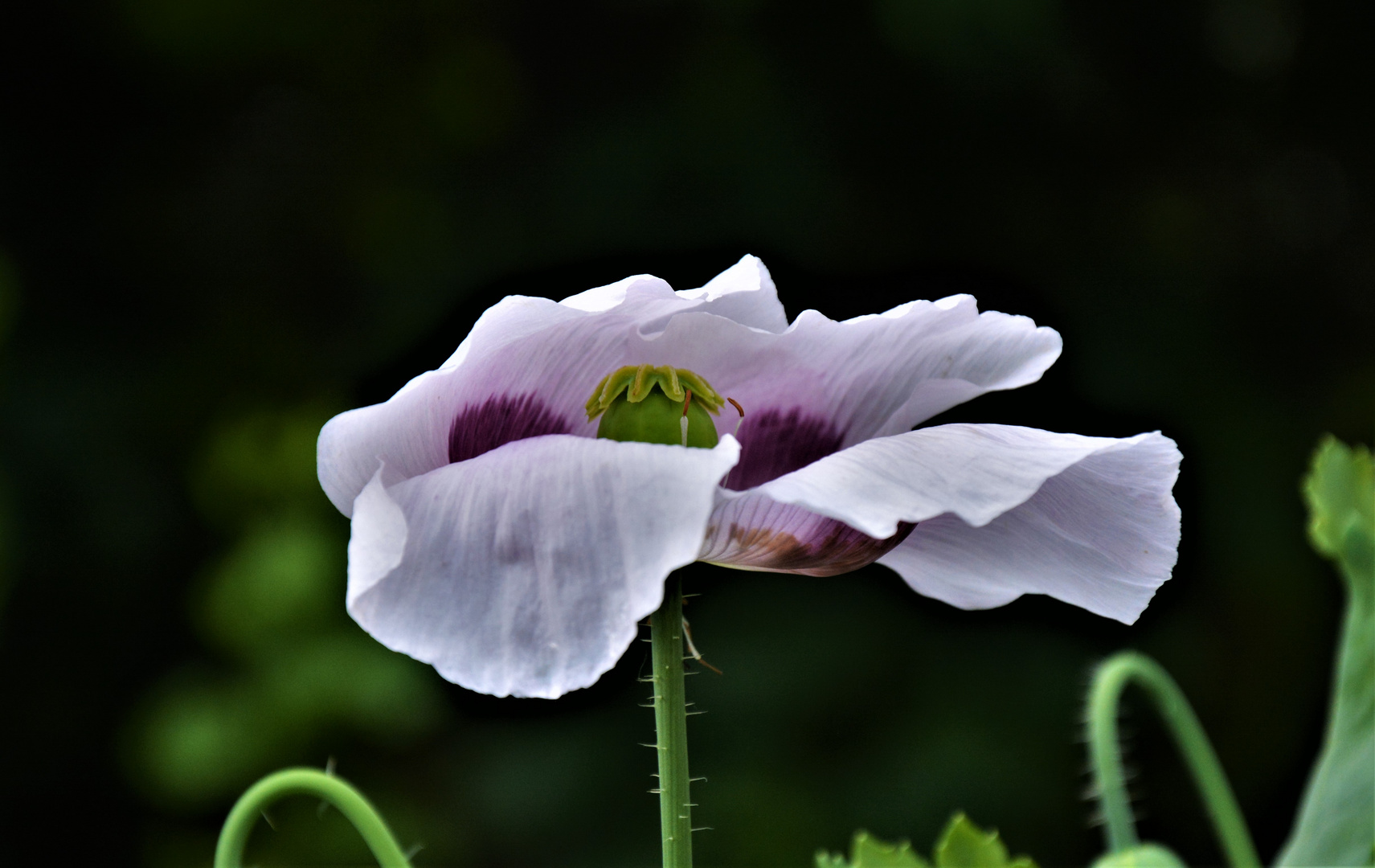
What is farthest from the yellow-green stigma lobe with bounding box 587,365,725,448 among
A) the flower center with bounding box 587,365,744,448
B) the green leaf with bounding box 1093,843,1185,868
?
the green leaf with bounding box 1093,843,1185,868

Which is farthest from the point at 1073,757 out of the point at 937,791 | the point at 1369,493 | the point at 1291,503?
the point at 1369,493

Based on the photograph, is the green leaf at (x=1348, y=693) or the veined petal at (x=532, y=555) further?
the green leaf at (x=1348, y=693)

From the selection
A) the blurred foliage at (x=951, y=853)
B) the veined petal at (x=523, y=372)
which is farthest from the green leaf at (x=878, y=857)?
the veined petal at (x=523, y=372)

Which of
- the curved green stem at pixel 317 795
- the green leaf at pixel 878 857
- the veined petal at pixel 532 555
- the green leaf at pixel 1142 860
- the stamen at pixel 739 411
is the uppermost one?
the stamen at pixel 739 411

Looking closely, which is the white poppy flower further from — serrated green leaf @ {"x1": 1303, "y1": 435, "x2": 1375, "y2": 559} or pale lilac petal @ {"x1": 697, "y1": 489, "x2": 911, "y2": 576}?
serrated green leaf @ {"x1": 1303, "y1": 435, "x2": 1375, "y2": 559}

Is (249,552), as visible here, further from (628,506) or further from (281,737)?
(628,506)

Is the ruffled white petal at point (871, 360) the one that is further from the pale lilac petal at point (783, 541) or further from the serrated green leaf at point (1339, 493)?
the serrated green leaf at point (1339, 493)

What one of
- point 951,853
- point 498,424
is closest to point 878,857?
point 951,853
